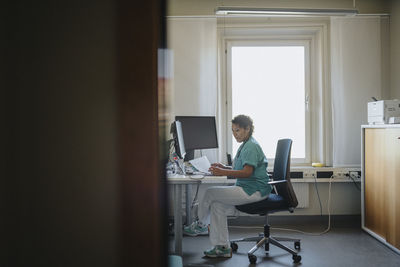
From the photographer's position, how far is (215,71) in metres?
4.25

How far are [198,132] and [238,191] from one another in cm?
94

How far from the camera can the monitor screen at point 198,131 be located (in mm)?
3770

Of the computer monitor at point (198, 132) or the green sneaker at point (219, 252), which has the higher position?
the computer monitor at point (198, 132)

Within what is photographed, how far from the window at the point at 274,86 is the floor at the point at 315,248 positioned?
74 centimetres

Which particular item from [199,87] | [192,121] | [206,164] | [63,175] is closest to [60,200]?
[63,175]

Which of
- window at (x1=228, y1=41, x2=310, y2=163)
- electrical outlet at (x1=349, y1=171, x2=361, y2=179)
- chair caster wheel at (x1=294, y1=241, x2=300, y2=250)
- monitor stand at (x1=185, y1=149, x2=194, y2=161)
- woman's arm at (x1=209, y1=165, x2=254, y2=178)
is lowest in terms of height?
chair caster wheel at (x1=294, y1=241, x2=300, y2=250)

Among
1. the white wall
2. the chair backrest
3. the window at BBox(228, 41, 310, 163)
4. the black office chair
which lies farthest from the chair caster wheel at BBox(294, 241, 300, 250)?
the white wall

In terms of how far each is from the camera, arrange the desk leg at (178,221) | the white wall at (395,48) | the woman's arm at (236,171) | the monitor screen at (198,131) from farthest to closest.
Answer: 1. the white wall at (395,48)
2. the monitor screen at (198,131)
3. the woman's arm at (236,171)
4. the desk leg at (178,221)

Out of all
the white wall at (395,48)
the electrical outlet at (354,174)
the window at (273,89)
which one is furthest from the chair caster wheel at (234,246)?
the white wall at (395,48)

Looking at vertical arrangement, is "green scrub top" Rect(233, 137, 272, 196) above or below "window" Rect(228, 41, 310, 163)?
below

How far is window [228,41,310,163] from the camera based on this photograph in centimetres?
450

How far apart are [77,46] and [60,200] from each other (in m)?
0.30

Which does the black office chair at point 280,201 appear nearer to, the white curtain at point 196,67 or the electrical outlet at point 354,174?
the white curtain at point 196,67

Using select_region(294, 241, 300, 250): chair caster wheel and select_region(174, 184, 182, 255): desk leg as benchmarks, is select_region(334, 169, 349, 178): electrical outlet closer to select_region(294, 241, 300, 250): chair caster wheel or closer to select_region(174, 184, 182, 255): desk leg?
select_region(294, 241, 300, 250): chair caster wheel
